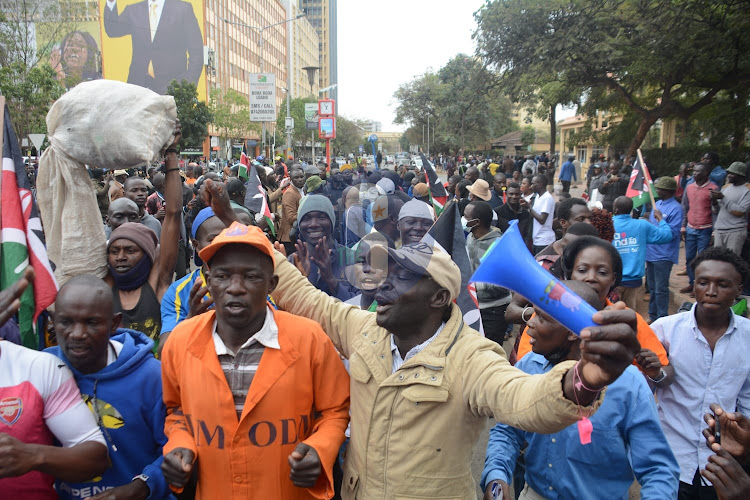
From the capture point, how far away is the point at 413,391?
6.32ft

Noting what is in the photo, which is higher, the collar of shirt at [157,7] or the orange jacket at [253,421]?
the collar of shirt at [157,7]

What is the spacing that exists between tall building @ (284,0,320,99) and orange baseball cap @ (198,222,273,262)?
302ft

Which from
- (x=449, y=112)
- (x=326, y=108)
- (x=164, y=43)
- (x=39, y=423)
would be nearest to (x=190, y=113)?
(x=326, y=108)

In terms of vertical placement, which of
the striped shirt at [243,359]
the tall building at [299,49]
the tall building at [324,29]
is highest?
the tall building at [324,29]

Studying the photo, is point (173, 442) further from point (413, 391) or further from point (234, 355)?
point (413, 391)

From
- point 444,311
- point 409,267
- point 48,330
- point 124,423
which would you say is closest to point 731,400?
point 444,311

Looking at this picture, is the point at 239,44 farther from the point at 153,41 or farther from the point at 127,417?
the point at 127,417

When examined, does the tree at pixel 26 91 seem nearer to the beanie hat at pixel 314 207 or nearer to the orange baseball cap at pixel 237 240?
the beanie hat at pixel 314 207

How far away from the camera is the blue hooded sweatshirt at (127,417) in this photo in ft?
7.06

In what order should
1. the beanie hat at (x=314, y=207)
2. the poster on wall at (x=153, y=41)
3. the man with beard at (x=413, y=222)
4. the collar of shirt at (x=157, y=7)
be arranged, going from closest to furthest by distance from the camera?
the man with beard at (x=413, y=222) → the beanie hat at (x=314, y=207) → the poster on wall at (x=153, y=41) → the collar of shirt at (x=157, y=7)

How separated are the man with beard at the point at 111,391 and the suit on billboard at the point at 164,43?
6089 cm

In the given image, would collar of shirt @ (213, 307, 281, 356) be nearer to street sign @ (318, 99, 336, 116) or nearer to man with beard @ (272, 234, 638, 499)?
man with beard @ (272, 234, 638, 499)

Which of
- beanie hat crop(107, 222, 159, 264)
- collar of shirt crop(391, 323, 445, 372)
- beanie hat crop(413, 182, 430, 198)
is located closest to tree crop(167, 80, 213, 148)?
beanie hat crop(413, 182, 430, 198)

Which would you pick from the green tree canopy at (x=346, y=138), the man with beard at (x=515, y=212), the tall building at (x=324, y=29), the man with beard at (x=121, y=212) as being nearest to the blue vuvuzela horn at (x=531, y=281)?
the man with beard at (x=121, y=212)
